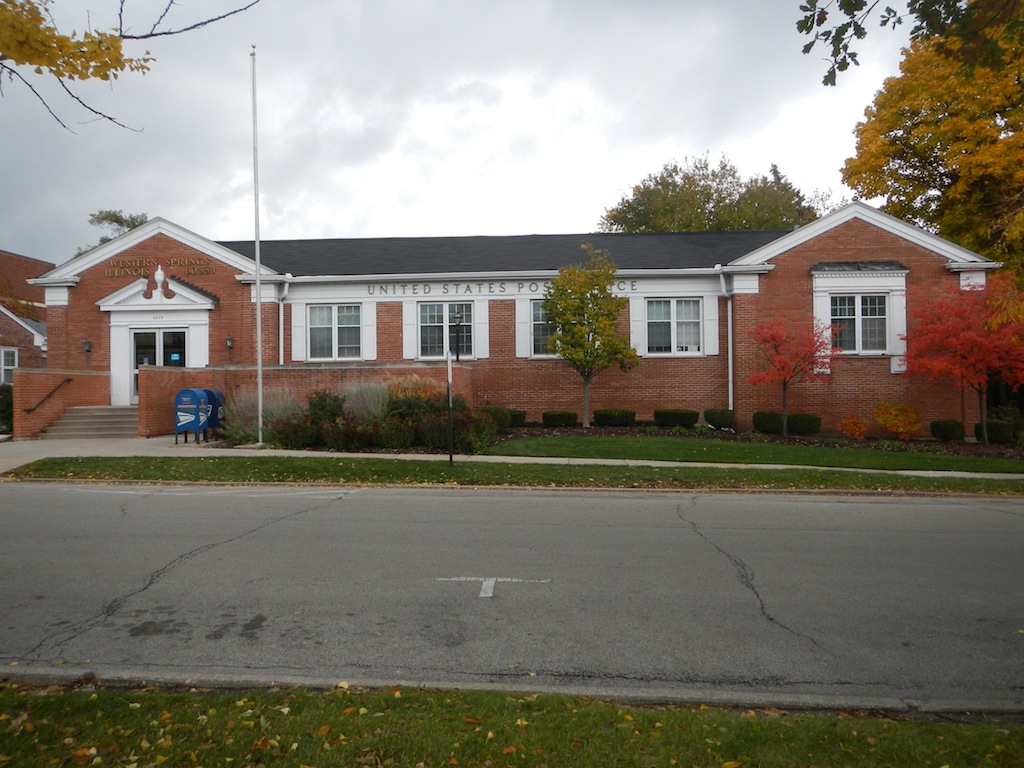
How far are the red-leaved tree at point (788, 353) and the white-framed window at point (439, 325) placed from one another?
8.70 meters

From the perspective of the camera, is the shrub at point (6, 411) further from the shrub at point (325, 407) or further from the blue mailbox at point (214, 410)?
the shrub at point (325, 407)

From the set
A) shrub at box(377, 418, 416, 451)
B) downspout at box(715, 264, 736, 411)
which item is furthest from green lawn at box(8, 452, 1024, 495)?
downspout at box(715, 264, 736, 411)

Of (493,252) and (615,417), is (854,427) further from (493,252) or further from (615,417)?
(493,252)

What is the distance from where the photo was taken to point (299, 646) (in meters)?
5.68

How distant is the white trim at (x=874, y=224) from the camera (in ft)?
75.7

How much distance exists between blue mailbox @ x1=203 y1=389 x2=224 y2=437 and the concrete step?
8.67ft

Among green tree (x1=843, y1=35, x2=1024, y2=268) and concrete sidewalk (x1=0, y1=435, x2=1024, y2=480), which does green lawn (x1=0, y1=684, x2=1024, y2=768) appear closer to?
concrete sidewalk (x1=0, y1=435, x2=1024, y2=480)

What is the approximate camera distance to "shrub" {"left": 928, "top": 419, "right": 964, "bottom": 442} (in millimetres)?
22156

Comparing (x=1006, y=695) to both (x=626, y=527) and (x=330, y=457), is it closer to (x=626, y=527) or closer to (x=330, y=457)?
(x=626, y=527)

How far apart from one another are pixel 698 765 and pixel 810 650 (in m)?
2.20

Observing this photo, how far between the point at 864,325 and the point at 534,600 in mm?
20000

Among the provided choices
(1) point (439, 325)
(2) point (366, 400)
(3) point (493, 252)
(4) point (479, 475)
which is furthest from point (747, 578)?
(3) point (493, 252)

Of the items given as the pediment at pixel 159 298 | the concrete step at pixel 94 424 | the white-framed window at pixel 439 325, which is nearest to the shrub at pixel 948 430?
the white-framed window at pixel 439 325

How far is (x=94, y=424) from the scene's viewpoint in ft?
73.0
